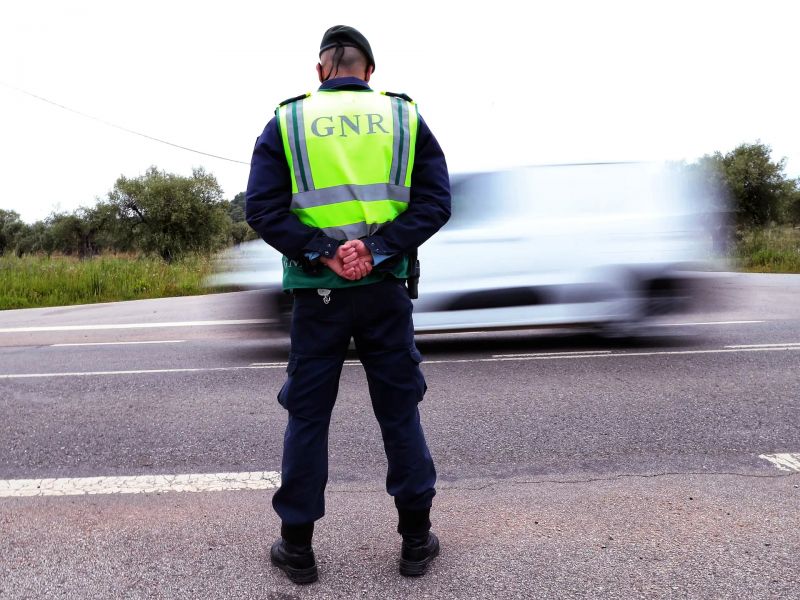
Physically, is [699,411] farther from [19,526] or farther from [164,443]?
[19,526]

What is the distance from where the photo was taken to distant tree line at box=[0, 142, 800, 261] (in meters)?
35.4

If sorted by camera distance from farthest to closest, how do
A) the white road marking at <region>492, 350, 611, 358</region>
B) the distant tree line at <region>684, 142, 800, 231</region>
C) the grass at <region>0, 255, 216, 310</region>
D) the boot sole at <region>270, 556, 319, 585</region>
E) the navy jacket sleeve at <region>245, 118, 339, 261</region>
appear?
the distant tree line at <region>684, 142, 800, 231</region> < the grass at <region>0, 255, 216, 310</region> < the white road marking at <region>492, 350, 611, 358</region> < the boot sole at <region>270, 556, 319, 585</region> < the navy jacket sleeve at <region>245, 118, 339, 261</region>

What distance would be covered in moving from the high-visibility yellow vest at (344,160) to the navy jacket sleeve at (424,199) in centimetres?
5

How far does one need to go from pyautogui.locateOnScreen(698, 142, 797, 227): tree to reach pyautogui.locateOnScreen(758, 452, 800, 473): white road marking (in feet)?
111

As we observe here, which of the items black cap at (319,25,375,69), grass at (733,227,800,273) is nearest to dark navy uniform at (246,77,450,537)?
black cap at (319,25,375,69)

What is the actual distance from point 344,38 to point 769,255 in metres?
23.8

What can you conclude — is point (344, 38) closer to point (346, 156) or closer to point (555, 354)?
point (346, 156)

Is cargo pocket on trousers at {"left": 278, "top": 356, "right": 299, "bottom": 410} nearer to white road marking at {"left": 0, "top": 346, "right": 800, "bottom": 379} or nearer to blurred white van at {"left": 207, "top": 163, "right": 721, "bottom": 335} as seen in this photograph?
white road marking at {"left": 0, "top": 346, "right": 800, "bottom": 379}

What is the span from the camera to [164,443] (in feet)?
14.0

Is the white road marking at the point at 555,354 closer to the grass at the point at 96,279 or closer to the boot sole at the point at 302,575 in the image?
the boot sole at the point at 302,575

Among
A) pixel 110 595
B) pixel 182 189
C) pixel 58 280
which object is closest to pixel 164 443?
pixel 110 595

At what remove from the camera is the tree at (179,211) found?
4700 centimetres

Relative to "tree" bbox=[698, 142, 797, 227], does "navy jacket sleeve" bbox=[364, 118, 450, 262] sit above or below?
below

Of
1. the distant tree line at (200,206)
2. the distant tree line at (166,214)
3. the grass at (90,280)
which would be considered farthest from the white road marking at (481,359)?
the distant tree line at (166,214)
